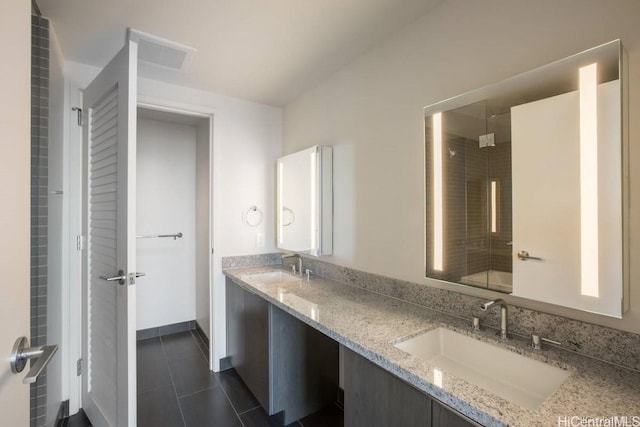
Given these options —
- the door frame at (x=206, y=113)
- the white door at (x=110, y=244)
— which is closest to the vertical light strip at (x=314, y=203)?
the door frame at (x=206, y=113)

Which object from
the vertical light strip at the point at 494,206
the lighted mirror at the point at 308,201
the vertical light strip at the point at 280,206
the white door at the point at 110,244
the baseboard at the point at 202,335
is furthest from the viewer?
the baseboard at the point at 202,335

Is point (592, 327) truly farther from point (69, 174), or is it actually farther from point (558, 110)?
point (69, 174)

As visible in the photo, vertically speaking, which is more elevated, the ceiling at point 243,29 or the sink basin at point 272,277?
the ceiling at point 243,29

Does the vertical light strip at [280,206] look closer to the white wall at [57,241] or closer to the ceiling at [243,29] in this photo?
the ceiling at [243,29]

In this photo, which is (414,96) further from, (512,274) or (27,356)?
(27,356)

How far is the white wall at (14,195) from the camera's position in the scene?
60 centimetres

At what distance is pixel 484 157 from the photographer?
4.11 ft

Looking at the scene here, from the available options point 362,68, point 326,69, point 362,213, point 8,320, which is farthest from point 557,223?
point 326,69

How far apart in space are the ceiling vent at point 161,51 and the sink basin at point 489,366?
208cm

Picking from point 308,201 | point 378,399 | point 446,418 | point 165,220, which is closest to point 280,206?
point 308,201

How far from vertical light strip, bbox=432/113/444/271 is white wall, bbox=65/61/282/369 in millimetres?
1691

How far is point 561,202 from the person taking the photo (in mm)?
1005

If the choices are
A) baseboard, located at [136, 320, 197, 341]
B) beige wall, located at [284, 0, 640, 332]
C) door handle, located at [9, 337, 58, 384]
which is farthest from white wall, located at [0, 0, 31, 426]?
baseboard, located at [136, 320, 197, 341]

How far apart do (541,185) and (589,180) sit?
0.13 m
